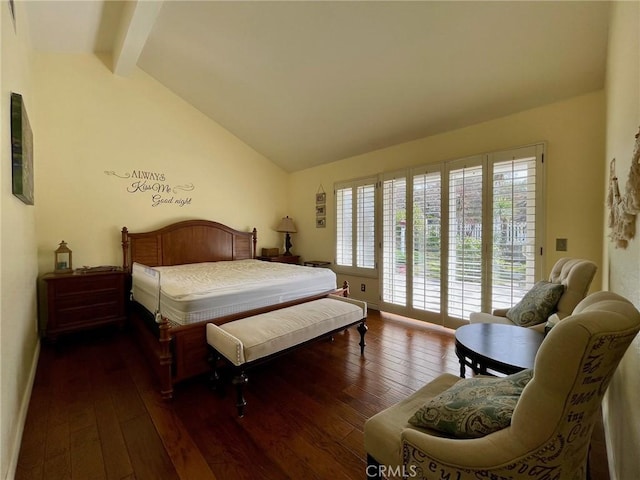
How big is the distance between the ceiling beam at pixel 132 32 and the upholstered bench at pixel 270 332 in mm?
2862

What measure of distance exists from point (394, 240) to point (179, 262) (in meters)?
3.14

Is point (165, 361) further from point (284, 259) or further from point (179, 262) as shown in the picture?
point (284, 259)

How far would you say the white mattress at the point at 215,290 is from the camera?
7.13 ft

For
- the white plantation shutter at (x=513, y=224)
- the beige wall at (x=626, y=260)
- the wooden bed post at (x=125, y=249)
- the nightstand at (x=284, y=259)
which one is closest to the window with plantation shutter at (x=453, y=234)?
the white plantation shutter at (x=513, y=224)

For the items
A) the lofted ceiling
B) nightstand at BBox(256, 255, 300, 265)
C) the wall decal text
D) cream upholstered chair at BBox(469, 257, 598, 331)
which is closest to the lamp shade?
nightstand at BBox(256, 255, 300, 265)

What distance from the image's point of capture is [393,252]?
153 inches

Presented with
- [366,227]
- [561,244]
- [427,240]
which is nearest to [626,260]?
[561,244]

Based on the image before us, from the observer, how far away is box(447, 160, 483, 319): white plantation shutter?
307cm

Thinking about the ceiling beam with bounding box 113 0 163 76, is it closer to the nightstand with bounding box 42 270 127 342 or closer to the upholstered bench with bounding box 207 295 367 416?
the nightstand with bounding box 42 270 127 342

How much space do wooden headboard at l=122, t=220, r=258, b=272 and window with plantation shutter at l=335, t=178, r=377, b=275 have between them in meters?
1.59

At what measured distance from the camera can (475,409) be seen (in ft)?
3.06

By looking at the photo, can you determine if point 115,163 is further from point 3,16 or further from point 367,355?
point 367,355

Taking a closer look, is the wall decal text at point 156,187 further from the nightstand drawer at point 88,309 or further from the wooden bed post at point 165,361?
the wooden bed post at point 165,361

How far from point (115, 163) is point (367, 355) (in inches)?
155
